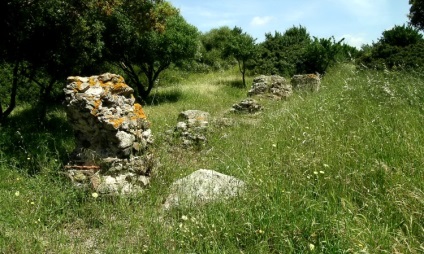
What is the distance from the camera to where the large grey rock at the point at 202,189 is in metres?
4.00

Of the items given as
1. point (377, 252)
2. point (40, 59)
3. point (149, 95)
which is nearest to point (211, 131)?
point (377, 252)

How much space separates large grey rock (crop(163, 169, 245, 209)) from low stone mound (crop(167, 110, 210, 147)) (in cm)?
309

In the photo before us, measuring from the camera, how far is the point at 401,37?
18.3m

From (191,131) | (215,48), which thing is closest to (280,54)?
(215,48)

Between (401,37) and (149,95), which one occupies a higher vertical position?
(401,37)

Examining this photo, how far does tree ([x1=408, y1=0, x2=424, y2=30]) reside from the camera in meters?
28.9

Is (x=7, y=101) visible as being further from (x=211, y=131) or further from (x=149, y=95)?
(x=211, y=131)

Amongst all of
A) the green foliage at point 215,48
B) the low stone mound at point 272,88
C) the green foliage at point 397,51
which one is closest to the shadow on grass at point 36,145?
the green foliage at point 397,51

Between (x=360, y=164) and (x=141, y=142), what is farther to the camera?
(x=141, y=142)

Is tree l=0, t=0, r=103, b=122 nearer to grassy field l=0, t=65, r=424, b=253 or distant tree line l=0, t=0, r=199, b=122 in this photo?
distant tree line l=0, t=0, r=199, b=122

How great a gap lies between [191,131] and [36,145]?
3.24 metres

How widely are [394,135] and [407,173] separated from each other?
993mm

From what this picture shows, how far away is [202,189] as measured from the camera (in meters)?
4.34

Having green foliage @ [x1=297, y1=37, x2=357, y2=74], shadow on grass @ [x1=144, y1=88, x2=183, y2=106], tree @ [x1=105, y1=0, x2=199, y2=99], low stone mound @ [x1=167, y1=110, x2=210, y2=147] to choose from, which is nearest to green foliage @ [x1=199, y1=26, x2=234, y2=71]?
green foliage @ [x1=297, y1=37, x2=357, y2=74]
